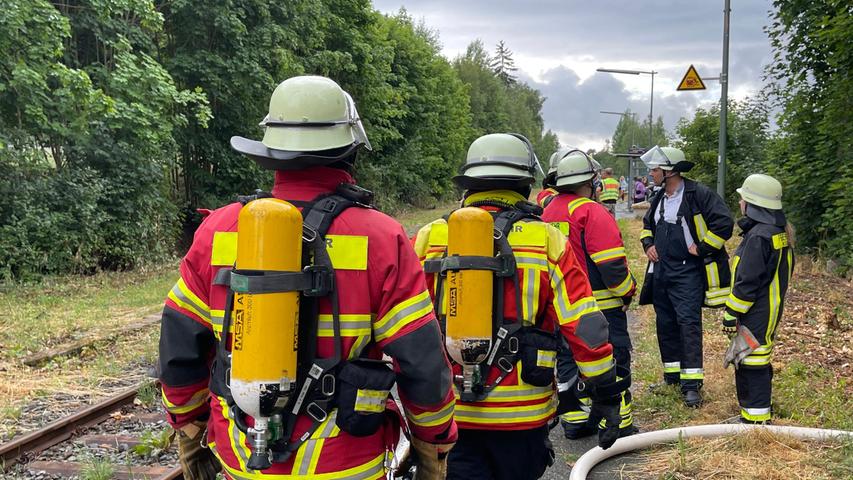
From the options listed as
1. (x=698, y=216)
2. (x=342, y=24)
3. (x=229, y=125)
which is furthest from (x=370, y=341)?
(x=342, y=24)

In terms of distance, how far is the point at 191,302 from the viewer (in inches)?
90.0

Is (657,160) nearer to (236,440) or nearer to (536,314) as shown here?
(536,314)

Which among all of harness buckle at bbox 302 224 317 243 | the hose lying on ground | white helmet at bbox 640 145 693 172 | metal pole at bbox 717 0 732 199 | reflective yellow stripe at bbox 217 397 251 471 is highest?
metal pole at bbox 717 0 732 199

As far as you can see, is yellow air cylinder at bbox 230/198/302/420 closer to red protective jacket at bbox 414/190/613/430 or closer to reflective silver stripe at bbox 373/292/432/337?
reflective silver stripe at bbox 373/292/432/337

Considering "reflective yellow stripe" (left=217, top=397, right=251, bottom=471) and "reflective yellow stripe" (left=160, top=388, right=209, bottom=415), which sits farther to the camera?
"reflective yellow stripe" (left=160, top=388, right=209, bottom=415)

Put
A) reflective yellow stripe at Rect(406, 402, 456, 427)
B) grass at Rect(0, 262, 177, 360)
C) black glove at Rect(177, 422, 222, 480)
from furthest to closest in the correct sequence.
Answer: grass at Rect(0, 262, 177, 360), black glove at Rect(177, 422, 222, 480), reflective yellow stripe at Rect(406, 402, 456, 427)

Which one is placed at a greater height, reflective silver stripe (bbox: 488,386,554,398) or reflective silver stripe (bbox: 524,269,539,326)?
reflective silver stripe (bbox: 524,269,539,326)

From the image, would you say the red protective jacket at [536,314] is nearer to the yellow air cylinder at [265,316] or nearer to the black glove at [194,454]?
the black glove at [194,454]

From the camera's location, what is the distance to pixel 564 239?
3088 millimetres

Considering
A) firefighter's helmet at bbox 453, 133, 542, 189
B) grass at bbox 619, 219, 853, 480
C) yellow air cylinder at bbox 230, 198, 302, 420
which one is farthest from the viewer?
grass at bbox 619, 219, 853, 480

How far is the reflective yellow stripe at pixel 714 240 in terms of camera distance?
6070mm

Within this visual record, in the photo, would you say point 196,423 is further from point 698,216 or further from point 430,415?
point 698,216

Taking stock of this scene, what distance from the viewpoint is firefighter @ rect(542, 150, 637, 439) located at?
16.3 ft

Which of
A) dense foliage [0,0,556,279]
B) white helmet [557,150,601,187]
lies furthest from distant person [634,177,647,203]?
white helmet [557,150,601,187]
